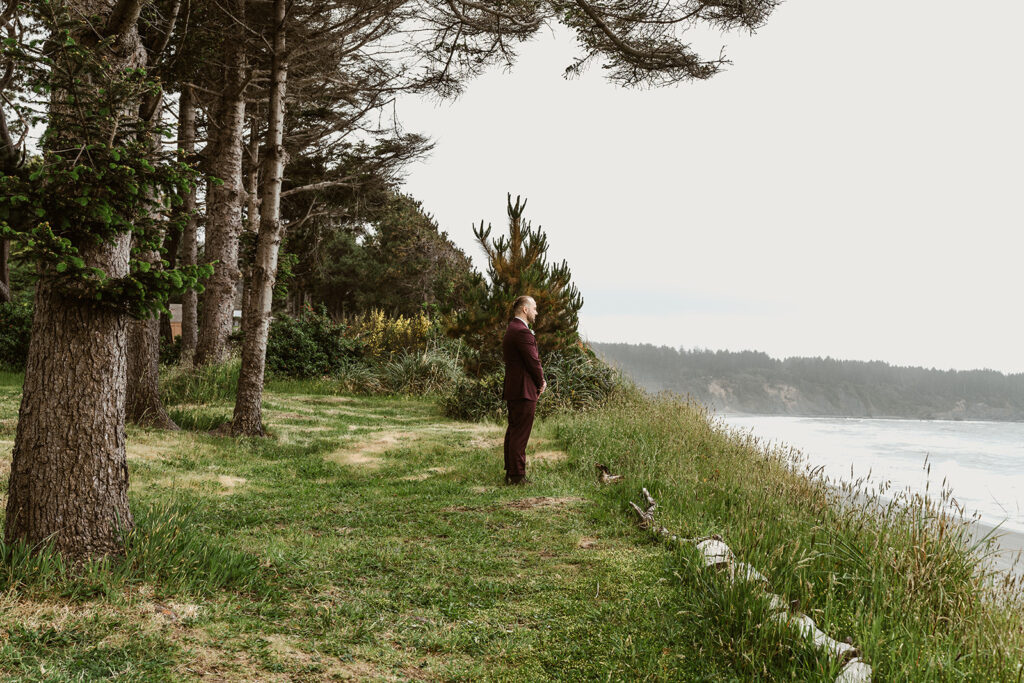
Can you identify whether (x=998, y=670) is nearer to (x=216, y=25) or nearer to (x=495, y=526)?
(x=495, y=526)

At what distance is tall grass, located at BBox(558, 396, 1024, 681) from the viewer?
2.90 metres

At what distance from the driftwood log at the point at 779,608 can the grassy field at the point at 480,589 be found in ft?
0.23

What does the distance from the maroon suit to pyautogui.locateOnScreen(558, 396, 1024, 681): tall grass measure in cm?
100

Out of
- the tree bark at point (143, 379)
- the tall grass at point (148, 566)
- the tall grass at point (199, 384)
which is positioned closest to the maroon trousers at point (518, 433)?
the tall grass at point (148, 566)

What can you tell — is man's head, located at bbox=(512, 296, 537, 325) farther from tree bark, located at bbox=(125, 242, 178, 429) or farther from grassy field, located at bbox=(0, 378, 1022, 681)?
tree bark, located at bbox=(125, 242, 178, 429)

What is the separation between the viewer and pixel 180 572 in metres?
3.52

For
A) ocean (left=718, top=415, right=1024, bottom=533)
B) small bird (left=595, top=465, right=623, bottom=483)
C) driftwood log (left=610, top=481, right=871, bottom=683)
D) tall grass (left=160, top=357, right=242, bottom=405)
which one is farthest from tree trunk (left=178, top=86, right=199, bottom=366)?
driftwood log (left=610, top=481, right=871, bottom=683)

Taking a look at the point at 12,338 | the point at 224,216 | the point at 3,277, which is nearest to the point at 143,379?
the point at 3,277

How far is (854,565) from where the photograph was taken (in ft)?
13.6

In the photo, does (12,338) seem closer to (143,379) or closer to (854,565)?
(143,379)

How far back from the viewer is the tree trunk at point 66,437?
3.37 meters

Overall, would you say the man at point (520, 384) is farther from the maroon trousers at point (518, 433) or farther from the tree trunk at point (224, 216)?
the tree trunk at point (224, 216)

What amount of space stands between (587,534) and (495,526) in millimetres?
753

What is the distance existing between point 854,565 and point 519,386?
11.1ft
